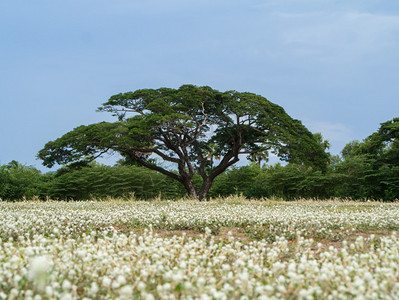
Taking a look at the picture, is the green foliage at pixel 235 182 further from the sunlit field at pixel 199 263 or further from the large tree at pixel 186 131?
the sunlit field at pixel 199 263

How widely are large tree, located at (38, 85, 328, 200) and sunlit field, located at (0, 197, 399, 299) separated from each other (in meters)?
13.8

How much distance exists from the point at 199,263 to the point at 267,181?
25463 millimetres

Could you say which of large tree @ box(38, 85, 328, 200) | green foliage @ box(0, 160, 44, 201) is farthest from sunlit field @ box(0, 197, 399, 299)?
green foliage @ box(0, 160, 44, 201)

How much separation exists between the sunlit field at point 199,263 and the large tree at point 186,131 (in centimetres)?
1383

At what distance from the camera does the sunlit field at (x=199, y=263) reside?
11.1 feet

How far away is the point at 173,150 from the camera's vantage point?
26156mm

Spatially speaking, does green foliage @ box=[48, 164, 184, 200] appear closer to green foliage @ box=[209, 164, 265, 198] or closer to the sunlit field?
green foliage @ box=[209, 164, 265, 198]

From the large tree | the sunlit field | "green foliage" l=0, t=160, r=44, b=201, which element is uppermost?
the large tree

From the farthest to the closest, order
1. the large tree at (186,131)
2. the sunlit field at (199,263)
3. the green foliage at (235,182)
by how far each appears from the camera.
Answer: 1. the green foliage at (235,182)
2. the large tree at (186,131)
3. the sunlit field at (199,263)

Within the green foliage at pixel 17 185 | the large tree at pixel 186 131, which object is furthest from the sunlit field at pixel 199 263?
the green foliage at pixel 17 185

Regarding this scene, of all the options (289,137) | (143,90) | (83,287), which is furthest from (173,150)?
(83,287)

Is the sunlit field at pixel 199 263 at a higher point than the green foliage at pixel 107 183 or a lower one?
lower

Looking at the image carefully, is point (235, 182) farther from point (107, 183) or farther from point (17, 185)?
point (17, 185)

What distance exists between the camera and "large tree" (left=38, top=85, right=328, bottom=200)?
23.2 meters
